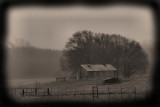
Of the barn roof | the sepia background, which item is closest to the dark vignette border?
the sepia background

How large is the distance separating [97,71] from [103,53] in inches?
3.0

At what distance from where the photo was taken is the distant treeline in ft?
3.38

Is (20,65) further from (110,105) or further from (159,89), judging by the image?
(159,89)

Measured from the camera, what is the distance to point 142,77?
104 centimetres

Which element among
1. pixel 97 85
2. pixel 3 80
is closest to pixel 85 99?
pixel 97 85

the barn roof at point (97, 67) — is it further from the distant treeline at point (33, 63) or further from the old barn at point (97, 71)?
the distant treeline at point (33, 63)

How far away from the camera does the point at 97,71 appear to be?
1.04 metres

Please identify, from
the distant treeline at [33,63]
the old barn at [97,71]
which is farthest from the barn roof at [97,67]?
the distant treeline at [33,63]

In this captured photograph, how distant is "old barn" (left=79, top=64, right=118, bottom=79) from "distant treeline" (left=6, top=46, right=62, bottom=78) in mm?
103

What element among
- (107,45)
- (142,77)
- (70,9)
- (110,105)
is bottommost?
(110,105)

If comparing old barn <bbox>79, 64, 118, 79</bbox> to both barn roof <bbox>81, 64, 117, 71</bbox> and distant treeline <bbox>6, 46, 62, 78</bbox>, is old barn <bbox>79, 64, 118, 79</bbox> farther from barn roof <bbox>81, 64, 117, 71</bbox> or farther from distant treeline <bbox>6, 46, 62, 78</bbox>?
distant treeline <bbox>6, 46, 62, 78</bbox>

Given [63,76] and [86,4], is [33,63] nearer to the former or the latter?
[63,76]

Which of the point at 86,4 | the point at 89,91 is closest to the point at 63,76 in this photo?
the point at 89,91

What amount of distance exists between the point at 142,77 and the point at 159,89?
0.08m
